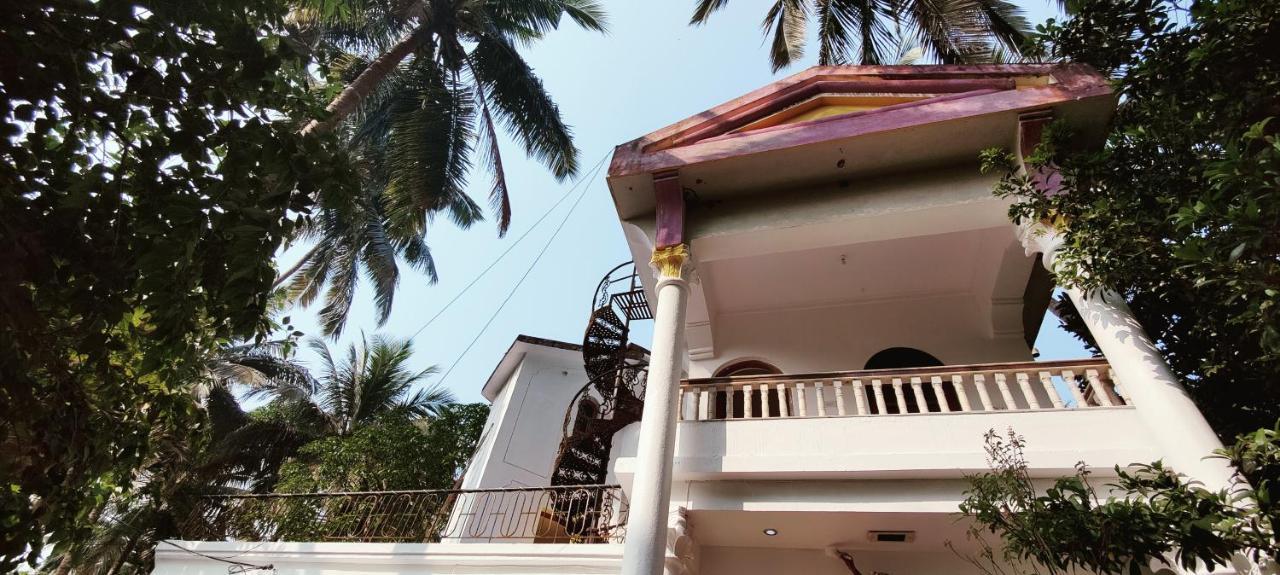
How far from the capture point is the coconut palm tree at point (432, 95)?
35.3ft

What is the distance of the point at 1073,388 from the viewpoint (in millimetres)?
5355

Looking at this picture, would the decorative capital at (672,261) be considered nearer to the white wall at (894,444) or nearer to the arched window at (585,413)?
the white wall at (894,444)

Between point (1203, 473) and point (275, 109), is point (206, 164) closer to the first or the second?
point (275, 109)

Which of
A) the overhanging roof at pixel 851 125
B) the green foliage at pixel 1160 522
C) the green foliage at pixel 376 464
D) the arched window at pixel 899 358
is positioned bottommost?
the green foliage at pixel 1160 522

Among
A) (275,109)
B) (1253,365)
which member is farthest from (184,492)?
(1253,365)

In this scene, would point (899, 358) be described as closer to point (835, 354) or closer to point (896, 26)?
point (835, 354)

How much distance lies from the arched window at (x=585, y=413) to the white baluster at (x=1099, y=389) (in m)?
7.83

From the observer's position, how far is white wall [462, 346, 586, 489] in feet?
40.7

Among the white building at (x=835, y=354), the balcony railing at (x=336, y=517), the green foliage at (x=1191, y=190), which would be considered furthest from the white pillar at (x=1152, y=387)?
the balcony railing at (x=336, y=517)

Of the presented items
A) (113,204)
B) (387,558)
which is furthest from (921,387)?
(113,204)

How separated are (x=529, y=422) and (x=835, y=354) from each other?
24.8 ft

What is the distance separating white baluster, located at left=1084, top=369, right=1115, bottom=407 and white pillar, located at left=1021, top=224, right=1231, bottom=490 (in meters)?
0.16

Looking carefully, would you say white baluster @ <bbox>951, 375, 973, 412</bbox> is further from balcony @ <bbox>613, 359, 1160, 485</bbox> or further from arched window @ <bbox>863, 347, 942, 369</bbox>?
arched window @ <bbox>863, 347, 942, 369</bbox>

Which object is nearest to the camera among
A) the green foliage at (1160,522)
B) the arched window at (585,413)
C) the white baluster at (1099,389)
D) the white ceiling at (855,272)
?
the green foliage at (1160,522)
